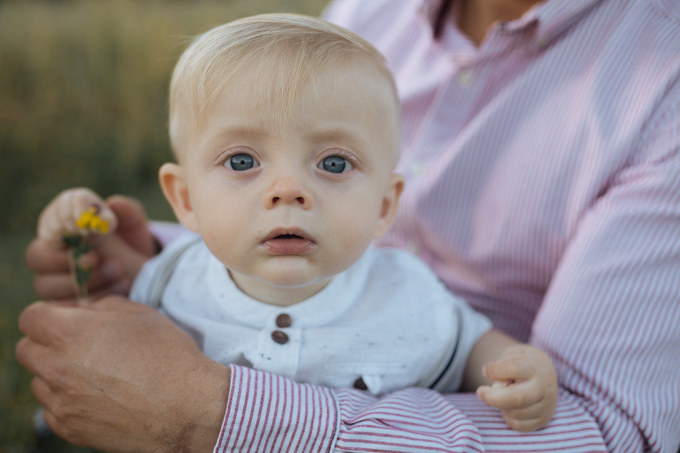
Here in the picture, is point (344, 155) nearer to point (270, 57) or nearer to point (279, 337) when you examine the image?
point (270, 57)

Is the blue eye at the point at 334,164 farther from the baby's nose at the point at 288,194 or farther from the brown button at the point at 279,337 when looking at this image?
the brown button at the point at 279,337

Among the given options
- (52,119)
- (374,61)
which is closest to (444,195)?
(374,61)

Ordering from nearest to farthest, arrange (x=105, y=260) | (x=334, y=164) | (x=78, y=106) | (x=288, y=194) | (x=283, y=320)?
(x=288, y=194), (x=334, y=164), (x=283, y=320), (x=105, y=260), (x=78, y=106)

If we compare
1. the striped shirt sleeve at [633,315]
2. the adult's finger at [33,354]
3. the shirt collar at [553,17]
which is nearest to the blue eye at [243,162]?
the adult's finger at [33,354]

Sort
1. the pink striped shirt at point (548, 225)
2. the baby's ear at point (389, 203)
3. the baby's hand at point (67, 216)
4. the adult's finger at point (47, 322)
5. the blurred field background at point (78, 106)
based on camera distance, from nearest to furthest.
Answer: the pink striped shirt at point (548, 225) < the adult's finger at point (47, 322) < the baby's ear at point (389, 203) < the baby's hand at point (67, 216) < the blurred field background at point (78, 106)

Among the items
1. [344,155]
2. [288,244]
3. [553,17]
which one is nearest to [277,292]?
[288,244]

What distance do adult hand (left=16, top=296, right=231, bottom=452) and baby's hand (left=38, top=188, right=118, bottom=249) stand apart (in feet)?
0.88

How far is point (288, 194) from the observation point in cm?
107

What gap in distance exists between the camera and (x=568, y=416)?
48.7 inches

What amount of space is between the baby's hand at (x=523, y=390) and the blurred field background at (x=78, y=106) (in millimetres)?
2839

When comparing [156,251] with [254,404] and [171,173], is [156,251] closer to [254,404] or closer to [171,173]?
[171,173]

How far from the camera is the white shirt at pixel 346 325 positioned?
1.29 m

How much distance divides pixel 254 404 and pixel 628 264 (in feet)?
2.84

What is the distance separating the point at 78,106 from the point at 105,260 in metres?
3.07
